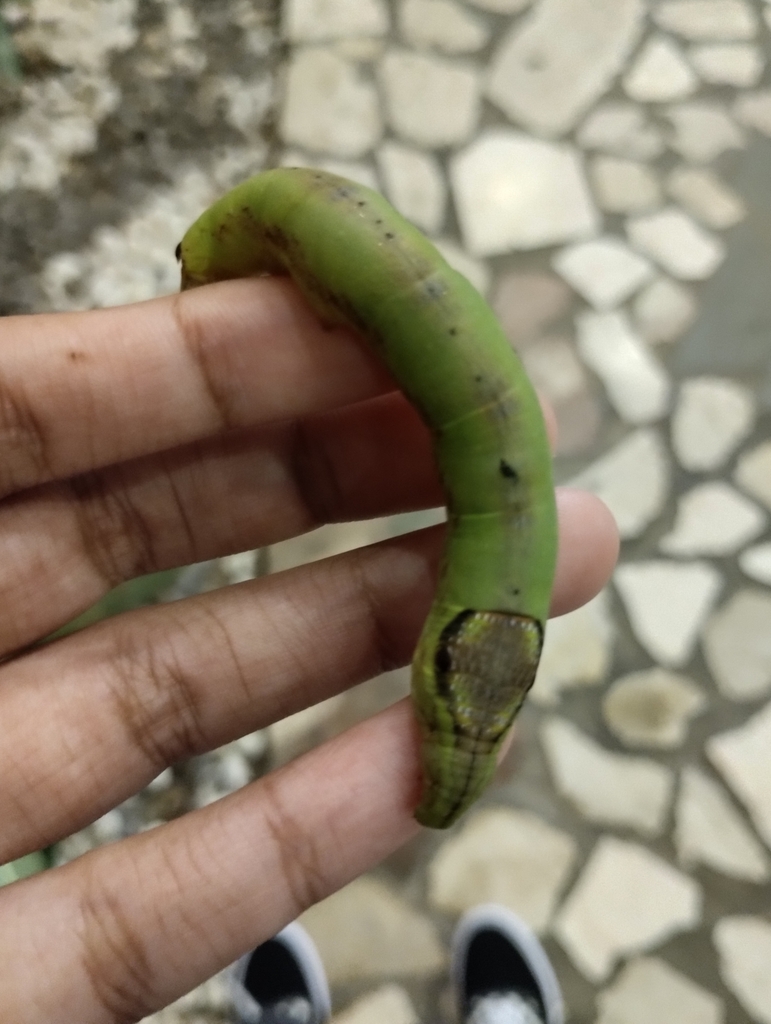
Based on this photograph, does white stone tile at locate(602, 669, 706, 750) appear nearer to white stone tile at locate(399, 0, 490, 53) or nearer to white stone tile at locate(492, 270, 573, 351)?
white stone tile at locate(492, 270, 573, 351)

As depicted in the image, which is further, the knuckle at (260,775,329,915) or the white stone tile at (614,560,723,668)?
the white stone tile at (614,560,723,668)

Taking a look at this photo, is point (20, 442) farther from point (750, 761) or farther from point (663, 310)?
point (663, 310)

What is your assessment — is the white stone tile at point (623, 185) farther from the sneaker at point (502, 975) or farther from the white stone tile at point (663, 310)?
the sneaker at point (502, 975)

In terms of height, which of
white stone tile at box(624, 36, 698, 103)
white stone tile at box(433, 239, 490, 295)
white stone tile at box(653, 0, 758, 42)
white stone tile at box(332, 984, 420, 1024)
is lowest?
white stone tile at box(332, 984, 420, 1024)

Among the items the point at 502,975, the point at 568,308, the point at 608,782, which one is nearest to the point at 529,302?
the point at 568,308

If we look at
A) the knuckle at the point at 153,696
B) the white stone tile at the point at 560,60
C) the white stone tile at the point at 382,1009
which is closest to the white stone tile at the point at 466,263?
the white stone tile at the point at 560,60

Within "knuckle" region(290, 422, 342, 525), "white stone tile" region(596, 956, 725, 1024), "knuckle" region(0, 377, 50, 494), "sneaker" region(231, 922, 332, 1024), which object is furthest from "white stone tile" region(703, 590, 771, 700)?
"knuckle" region(0, 377, 50, 494)
